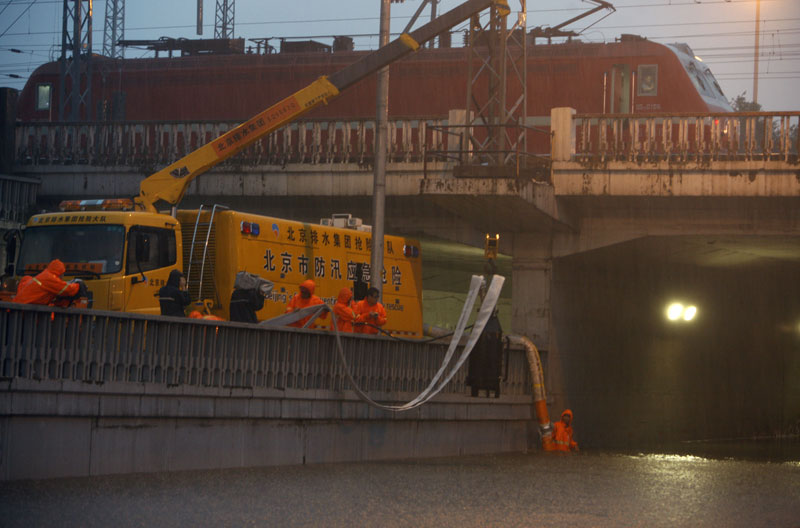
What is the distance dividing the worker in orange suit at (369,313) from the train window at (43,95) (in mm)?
18785

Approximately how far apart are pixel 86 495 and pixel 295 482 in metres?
2.48

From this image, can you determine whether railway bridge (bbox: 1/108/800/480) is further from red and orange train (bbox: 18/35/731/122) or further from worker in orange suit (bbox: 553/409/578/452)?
red and orange train (bbox: 18/35/731/122)

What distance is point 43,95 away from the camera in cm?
3306

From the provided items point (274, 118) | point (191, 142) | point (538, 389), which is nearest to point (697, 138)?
point (538, 389)

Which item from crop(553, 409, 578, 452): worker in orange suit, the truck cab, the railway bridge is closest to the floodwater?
the truck cab

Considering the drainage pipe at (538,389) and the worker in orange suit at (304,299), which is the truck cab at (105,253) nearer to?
the worker in orange suit at (304,299)

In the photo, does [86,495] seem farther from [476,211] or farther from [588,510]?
[476,211]

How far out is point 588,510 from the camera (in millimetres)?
10344

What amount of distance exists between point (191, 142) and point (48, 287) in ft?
41.2

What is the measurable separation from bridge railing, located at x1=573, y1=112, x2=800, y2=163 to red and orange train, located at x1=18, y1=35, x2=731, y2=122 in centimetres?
395

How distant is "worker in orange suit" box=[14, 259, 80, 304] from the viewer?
12.7 m

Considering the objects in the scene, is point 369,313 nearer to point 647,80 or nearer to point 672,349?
point 647,80

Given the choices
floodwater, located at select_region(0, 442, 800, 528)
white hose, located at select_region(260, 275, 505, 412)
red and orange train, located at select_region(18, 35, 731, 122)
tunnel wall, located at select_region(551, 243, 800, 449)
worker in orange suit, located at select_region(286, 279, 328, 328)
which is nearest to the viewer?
floodwater, located at select_region(0, 442, 800, 528)

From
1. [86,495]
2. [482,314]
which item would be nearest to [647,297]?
[482,314]
